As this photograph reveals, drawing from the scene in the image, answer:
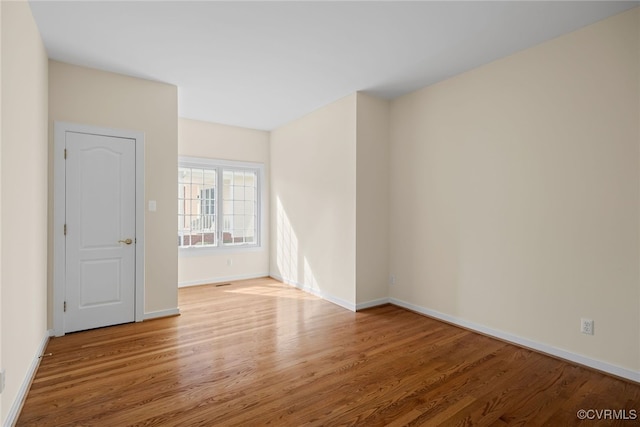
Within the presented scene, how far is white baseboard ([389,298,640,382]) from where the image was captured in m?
2.53

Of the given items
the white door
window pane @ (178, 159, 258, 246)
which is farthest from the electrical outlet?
window pane @ (178, 159, 258, 246)

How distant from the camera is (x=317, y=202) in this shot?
495 centimetres

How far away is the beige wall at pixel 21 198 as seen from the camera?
1930 mm

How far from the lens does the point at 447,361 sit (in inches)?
110

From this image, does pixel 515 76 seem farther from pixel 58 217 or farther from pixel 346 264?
pixel 58 217

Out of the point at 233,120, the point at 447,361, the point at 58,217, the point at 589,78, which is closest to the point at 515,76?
the point at 589,78

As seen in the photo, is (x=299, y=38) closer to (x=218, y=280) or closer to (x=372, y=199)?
(x=372, y=199)

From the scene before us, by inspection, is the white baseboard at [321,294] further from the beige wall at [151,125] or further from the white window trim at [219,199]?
the beige wall at [151,125]

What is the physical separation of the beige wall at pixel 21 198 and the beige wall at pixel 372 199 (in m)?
3.20

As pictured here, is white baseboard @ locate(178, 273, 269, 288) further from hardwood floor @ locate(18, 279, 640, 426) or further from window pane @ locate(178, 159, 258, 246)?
hardwood floor @ locate(18, 279, 640, 426)

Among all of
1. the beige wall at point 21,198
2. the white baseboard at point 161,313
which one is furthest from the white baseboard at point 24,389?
the white baseboard at point 161,313

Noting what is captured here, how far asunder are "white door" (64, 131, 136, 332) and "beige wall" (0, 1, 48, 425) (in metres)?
0.35

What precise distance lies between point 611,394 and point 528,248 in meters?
1.23

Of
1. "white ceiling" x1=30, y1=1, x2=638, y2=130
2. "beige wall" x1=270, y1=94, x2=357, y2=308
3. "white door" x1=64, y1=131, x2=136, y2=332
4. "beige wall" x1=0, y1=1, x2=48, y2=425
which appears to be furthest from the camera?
"beige wall" x1=270, y1=94, x2=357, y2=308
